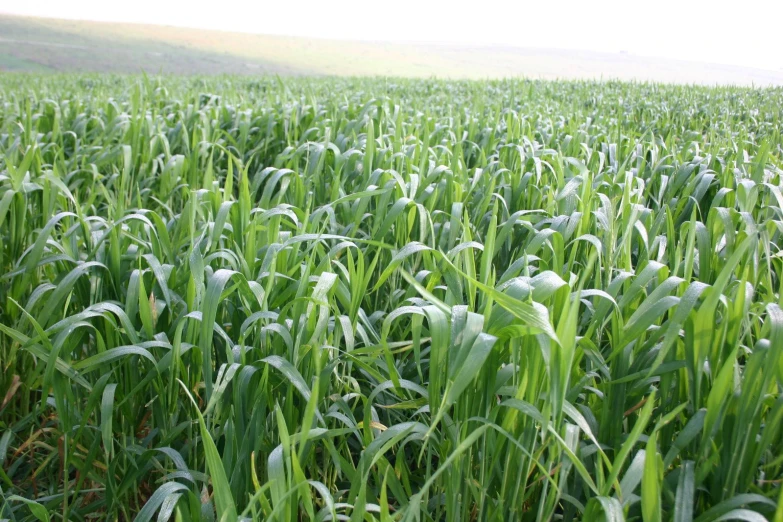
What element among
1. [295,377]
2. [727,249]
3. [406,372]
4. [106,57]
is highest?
[106,57]

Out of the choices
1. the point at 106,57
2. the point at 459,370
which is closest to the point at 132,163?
the point at 459,370

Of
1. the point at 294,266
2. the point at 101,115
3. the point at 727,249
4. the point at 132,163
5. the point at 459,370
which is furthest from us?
the point at 101,115

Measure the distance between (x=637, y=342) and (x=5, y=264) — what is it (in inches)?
73.6

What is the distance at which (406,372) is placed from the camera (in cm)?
141

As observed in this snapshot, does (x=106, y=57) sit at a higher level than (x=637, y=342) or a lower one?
higher

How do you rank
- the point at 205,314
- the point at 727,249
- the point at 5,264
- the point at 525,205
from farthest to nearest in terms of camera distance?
the point at 525,205
the point at 5,264
the point at 727,249
the point at 205,314

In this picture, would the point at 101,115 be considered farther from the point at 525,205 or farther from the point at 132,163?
the point at 525,205

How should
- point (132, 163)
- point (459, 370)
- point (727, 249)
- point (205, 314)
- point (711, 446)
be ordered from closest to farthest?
point (459, 370), point (711, 446), point (205, 314), point (727, 249), point (132, 163)

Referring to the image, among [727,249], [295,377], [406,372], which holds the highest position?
[727,249]

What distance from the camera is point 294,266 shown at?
1350 millimetres

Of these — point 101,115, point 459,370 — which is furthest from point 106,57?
point 459,370

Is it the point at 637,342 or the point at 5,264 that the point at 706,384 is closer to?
the point at 637,342

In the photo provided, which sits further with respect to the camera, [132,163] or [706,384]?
[132,163]

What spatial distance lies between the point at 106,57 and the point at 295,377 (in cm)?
2662
